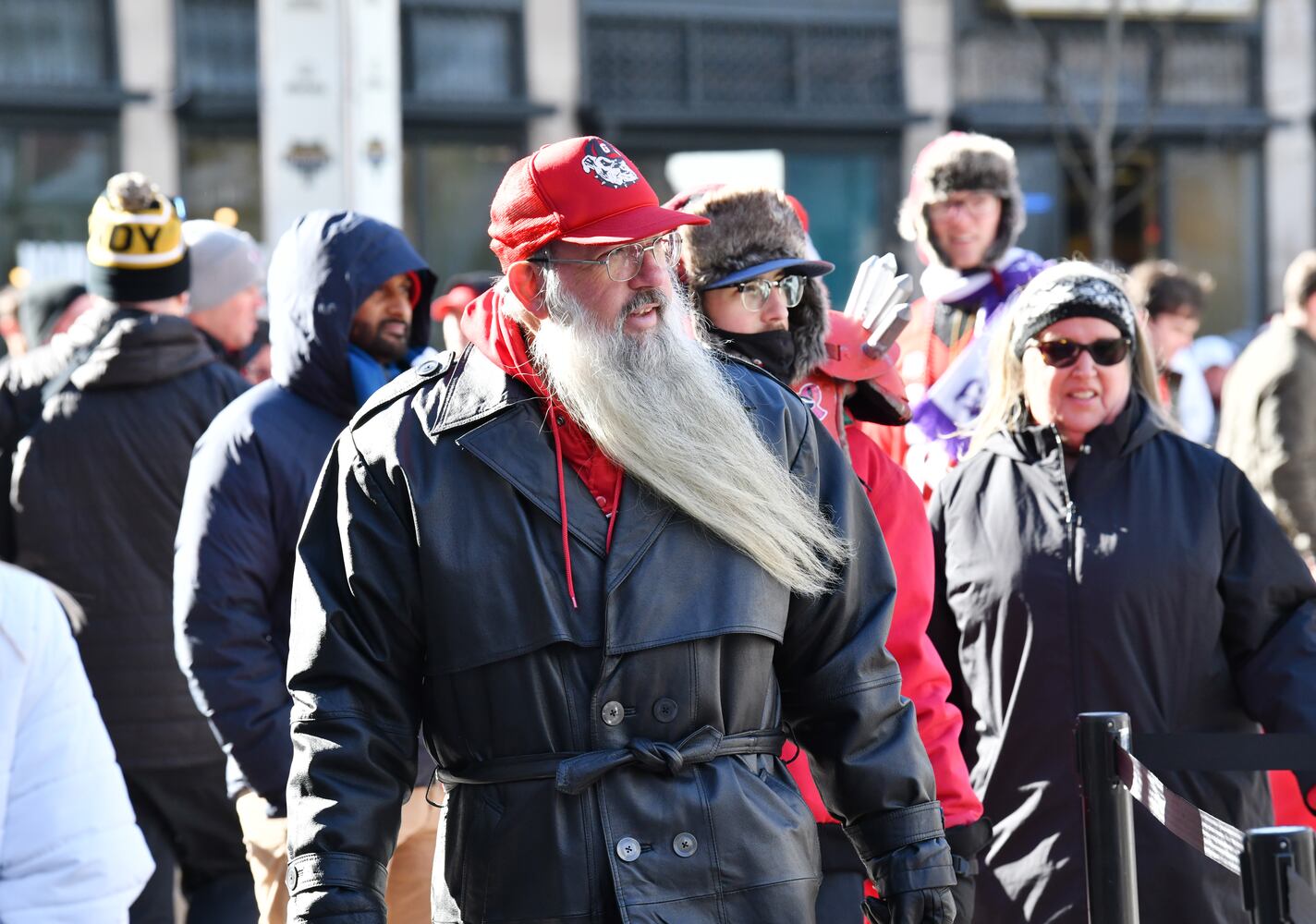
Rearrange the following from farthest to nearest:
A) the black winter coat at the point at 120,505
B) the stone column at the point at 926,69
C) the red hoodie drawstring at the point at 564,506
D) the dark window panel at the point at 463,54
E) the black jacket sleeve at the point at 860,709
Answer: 1. the stone column at the point at 926,69
2. the dark window panel at the point at 463,54
3. the black winter coat at the point at 120,505
4. the black jacket sleeve at the point at 860,709
5. the red hoodie drawstring at the point at 564,506

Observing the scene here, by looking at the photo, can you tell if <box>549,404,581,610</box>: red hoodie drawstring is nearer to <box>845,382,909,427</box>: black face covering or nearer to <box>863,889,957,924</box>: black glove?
<box>863,889,957,924</box>: black glove

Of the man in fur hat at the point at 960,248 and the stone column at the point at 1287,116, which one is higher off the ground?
the stone column at the point at 1287,116

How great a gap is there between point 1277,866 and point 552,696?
3.62 ft

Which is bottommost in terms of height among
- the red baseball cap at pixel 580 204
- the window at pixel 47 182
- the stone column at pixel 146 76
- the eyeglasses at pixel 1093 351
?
the eyeglasses at pixel 1093 351

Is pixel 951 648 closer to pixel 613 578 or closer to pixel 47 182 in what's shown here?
pixel 613 578

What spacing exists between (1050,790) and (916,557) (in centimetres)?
70

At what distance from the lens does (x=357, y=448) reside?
2.89m

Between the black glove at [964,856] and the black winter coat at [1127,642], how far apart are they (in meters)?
0.44

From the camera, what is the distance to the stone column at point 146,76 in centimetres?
1421

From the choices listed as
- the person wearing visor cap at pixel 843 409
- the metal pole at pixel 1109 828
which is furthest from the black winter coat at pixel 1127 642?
the metal pole at pixel 1109 828

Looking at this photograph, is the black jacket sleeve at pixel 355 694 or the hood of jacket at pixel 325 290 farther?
the hood of jacket at pixel 325 290

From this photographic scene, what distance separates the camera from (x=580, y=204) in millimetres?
2930

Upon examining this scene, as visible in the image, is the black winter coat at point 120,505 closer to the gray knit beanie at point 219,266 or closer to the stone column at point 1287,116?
the gray knit beanie at point 219,266

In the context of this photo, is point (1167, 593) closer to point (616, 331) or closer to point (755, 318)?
point (755, 318)
